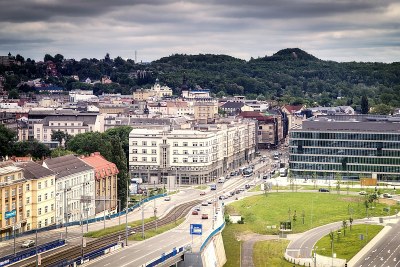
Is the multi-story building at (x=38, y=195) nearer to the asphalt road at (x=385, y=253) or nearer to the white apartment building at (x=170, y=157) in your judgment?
the asphalt road at (x=385, y=253)

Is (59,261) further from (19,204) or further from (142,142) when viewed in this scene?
(142,142)

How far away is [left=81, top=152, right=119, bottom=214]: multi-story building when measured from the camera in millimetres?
143500

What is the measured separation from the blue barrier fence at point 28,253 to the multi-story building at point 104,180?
113 feet

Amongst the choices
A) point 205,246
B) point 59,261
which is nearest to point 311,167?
point 205,246

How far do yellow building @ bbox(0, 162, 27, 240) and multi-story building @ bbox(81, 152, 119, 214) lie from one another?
23.4 metres

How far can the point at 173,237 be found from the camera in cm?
Result: 11669

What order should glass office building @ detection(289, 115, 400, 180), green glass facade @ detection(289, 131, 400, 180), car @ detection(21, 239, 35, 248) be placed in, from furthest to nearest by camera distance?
glass office building @ detection(289, 115, 400, 180) < green glass facade @ detection(289, 131, 400, 180) < car @ detection(21, 239, 35, 248)

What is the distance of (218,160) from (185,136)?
14.3m

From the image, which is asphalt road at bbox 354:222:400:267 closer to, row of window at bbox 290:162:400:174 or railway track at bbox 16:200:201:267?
railway track at bbox 16:200:201:267

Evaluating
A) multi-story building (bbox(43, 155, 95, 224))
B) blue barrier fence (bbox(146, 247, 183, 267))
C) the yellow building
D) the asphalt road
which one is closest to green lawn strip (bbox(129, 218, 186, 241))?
multi-story building (bbox(43, 155, 95, 224))

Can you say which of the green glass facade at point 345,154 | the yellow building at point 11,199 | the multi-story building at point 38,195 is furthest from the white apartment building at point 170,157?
the yellow building at point 11,199

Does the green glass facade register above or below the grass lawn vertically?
above

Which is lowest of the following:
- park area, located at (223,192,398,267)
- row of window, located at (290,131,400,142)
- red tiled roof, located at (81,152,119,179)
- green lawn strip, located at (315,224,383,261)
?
green lawn strip, located at (315,224,383,261)

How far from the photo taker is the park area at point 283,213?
123562 millimetres
